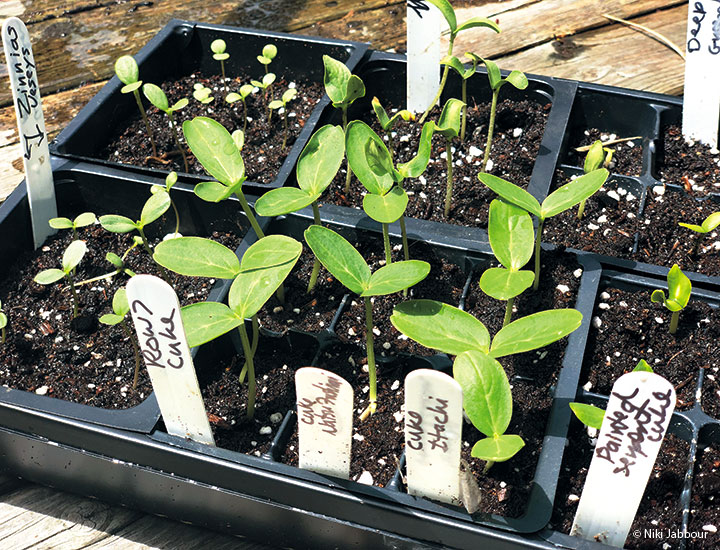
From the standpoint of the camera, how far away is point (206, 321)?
2.81ft

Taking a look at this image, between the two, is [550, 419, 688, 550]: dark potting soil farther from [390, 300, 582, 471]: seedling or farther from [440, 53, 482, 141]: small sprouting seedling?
[440, 53, 482, 141]: small sprouting seedling

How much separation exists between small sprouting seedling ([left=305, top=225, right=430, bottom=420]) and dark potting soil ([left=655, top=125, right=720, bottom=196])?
23.9 inches

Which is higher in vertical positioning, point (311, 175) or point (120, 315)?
point (311, 175)

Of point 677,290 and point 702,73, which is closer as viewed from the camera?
point 677,290

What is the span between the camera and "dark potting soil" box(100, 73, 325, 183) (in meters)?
1.38

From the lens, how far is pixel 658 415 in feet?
2.21

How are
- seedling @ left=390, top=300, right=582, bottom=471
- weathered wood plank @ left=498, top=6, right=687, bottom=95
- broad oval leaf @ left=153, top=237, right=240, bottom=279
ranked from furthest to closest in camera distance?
1. weathered wood plank @ left=498, top=6, right=687, bottom=95
2. broad oval leaf @ left=153, top=237, right=240, bottom=279
3. seedling @ left=390, top=300, right=582, bottom=471

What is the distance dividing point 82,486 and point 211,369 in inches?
8.4

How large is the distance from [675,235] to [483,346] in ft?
1.63

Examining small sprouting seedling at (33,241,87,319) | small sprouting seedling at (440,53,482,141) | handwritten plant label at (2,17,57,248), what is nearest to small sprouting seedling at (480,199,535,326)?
small sprouting seedling at (440,53,482,141)

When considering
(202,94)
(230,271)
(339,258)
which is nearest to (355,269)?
(339,258)

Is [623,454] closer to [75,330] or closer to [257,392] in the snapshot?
[257,392]

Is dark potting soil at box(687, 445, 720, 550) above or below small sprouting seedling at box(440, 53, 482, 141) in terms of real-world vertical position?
below

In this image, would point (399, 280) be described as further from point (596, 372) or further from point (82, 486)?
point (82, 486)
